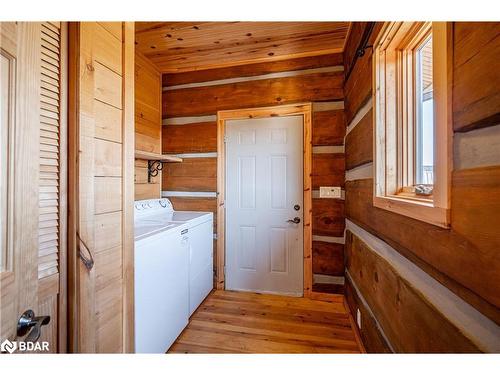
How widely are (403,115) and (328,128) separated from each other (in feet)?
3.63

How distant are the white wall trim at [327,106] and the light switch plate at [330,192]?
0.82 metres

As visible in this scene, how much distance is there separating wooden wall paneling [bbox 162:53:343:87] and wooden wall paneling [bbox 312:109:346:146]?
1.70ft

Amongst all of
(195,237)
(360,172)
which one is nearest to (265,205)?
(195,237)

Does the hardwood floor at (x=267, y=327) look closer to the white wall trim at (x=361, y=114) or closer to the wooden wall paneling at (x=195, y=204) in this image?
the wooden wall paneling at (x=195, y=204)

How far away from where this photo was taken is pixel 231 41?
214 centimetres

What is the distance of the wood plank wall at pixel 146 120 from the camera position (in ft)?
7.64

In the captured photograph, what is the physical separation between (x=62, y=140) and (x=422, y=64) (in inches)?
65.6

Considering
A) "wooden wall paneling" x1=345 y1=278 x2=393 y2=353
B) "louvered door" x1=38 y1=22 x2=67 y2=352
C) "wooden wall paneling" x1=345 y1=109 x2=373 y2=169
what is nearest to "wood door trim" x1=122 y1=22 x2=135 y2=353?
"louvered door" x1=38 y1=22 x2=67 y2=352

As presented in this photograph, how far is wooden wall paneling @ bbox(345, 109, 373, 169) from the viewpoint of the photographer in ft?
4.74

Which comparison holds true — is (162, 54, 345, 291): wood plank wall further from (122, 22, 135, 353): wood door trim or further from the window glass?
(122, 22, 135, 353): wood door trim

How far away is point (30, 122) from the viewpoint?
59cm
